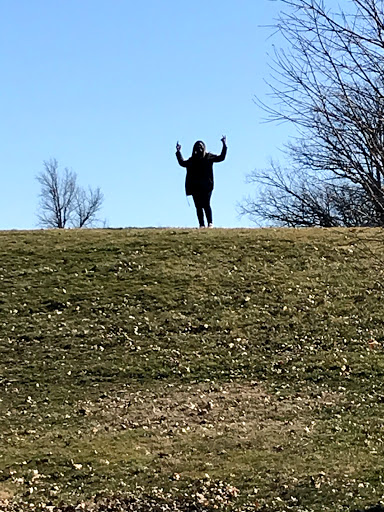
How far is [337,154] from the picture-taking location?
216 inches

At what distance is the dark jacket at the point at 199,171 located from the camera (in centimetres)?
1745

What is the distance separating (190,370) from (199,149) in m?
7.46

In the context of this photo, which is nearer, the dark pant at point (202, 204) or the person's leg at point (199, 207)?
the dark pant at point (202, 204)

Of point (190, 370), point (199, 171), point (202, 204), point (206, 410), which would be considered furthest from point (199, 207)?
point (206, 410)

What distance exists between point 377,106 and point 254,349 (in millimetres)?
7184

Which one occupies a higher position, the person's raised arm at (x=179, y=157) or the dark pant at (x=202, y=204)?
the person's raised arm at (x=179, y=157)

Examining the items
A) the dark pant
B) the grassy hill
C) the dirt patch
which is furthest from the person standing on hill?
the dirt patch

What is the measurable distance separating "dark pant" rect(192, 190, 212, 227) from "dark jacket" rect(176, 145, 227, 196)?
0.08 meters

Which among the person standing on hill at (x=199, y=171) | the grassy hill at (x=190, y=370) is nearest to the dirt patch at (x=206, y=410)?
the grassy hill at (x=190, y=370)

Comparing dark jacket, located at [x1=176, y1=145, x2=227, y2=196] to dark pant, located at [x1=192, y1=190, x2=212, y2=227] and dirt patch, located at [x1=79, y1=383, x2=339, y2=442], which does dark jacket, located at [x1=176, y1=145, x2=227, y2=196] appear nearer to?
dark pant, located at [x1=192, y1=190, x2=212, y2=227]

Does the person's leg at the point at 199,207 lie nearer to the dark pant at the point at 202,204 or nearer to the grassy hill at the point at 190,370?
the dark pant at the point at 202,204

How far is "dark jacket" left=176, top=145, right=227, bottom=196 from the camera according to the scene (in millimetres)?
17453

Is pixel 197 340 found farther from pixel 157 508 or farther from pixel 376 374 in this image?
pixel 157 508

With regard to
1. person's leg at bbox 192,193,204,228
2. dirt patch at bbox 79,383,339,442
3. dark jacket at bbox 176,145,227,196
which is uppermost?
dark jacket at bbox 176,145,227,196
